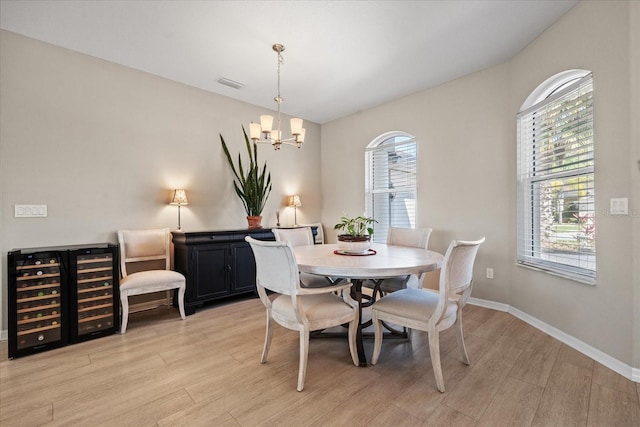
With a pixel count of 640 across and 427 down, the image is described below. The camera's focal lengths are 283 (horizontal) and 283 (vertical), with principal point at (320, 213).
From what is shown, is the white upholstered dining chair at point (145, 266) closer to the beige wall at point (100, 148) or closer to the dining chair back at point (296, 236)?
the beige wall at point (100, 148)

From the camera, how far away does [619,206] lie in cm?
201

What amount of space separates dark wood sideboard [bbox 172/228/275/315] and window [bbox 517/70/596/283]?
3234mm

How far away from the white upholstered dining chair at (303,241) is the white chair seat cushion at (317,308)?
0.62m

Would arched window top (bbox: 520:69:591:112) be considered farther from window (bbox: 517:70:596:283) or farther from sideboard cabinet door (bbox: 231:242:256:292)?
sideboard cabinet door (bbox: 231:242:256:292)

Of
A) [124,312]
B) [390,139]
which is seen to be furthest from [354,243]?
[390,139]

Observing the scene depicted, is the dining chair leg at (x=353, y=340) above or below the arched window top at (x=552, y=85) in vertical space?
below

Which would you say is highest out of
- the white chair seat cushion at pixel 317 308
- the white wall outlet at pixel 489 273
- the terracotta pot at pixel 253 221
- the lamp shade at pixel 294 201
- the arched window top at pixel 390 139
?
the arched window top at pixel 390 139

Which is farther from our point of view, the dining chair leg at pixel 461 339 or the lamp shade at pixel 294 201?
the lamp shade at pixel 294 201

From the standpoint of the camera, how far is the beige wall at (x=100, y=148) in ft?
8.75

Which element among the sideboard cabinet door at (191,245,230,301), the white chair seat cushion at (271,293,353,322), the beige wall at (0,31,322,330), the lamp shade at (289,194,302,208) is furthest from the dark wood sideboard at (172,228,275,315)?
the white chair seat cushion at (271,293,353,322)

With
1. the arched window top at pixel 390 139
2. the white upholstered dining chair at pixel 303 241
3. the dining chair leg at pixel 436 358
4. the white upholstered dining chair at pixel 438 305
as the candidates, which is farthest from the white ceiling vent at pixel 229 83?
the dining chair leg at pixel 436 358

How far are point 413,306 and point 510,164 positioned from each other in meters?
2.22

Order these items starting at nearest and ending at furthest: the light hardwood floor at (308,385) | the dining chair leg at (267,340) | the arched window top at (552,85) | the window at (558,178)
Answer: the light hardwood floor at (308,385) < the dining chair leg at (267,340) < the window at (558,178) < the arched window top at (552,85)

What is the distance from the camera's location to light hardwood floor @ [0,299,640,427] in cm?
157
